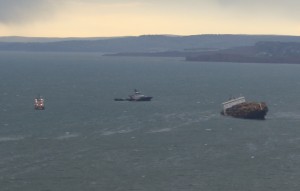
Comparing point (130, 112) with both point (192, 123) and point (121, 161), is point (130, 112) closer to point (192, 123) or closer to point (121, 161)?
point (192, 123)

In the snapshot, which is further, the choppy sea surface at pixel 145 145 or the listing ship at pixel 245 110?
the listing ship at pixel 245 110

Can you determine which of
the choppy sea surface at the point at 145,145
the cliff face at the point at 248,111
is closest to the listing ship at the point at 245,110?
the cliff face at the point at 248,111

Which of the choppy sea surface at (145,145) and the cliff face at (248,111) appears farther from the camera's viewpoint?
the cliff face at (248,111)

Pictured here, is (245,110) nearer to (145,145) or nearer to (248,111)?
(248,111)

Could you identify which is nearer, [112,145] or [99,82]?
[112,145]

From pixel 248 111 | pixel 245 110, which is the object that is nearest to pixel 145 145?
pixel 248 111

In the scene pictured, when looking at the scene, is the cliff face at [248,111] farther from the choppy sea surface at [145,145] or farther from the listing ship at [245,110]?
the choppy sea surface at [145,145]

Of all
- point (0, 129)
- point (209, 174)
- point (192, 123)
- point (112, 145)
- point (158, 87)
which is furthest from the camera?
point (158, 87)

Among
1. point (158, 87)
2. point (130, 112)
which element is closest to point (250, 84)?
point (158, 87)
